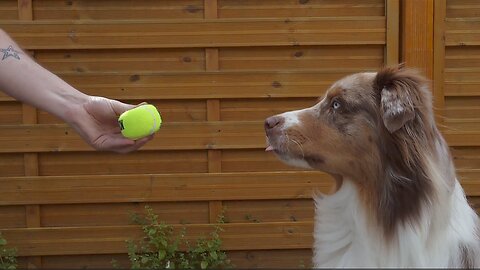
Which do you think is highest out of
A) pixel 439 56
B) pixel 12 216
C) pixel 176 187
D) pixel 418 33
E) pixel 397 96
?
pixel 418 33

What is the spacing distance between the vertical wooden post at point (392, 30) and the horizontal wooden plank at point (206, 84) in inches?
13.5

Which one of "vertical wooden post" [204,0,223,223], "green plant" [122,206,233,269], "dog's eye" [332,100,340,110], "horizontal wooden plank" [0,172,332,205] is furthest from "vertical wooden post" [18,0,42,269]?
"dog's eye" [332,100,340,110]

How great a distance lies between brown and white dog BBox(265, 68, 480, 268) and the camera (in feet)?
8.96

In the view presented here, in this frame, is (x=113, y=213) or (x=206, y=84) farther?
(x=113, y=213)

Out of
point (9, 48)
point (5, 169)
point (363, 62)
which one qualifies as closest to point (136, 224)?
point (5, 169)

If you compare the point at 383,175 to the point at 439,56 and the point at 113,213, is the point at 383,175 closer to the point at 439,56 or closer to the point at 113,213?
the point at 439,56

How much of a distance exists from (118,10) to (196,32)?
22.7 inches

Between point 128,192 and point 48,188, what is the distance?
569 mm

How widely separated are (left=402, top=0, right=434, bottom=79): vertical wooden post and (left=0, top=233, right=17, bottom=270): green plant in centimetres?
309

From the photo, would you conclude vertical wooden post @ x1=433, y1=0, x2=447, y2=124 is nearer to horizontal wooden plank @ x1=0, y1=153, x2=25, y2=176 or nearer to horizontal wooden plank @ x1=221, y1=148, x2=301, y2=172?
horizontal wooden plank @ x1=221, y1=148, x2=301, y2=172

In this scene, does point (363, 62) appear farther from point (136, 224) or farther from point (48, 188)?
point (48, 188)

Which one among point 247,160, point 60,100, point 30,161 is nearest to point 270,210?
point 247,160

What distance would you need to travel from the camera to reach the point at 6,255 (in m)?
4.73

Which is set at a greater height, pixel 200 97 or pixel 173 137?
pixel 200 97
